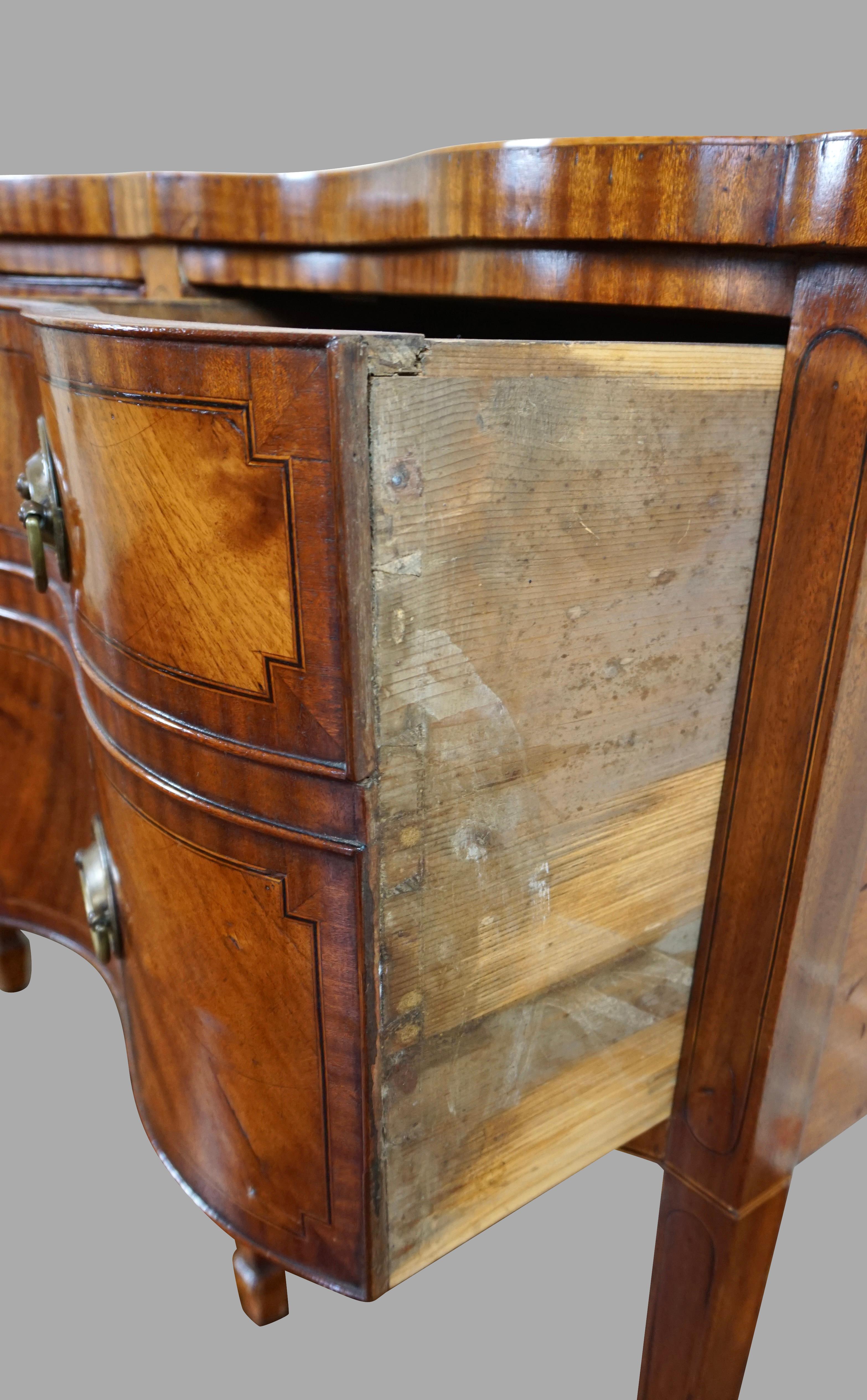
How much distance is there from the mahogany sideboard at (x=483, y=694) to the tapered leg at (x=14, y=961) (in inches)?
36.6

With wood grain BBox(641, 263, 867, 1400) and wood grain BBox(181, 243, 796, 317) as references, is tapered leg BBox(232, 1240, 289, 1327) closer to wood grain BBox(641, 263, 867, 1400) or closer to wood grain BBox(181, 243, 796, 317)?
wood grain BBox(641, 263, 867, 1400)

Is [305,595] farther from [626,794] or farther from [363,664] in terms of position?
[626,794]

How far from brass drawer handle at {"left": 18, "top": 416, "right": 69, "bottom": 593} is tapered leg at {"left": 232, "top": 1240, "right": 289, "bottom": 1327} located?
2.55ft

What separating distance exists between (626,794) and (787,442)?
335 mm

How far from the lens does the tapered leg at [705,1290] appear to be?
1208 millimetres

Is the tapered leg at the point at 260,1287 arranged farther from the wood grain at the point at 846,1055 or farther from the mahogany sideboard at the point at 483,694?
the wood grain at the point at 846,1055

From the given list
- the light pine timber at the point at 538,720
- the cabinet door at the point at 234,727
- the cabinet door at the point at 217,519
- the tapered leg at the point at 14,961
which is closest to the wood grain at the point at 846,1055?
the light pine timber at the point at 538,720

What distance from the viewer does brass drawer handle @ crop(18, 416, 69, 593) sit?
1.05 m

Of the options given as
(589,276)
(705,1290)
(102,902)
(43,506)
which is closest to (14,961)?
(102,902)

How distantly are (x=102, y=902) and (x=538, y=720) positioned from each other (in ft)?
1.87

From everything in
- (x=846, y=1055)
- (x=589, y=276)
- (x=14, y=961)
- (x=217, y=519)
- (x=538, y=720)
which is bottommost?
(x=14, y=961)

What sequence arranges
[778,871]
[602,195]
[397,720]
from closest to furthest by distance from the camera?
[397,720] → [602,195] → [778,871]

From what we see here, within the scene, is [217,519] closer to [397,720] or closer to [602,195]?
[397,720]

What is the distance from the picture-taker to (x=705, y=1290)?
1.23 metres
